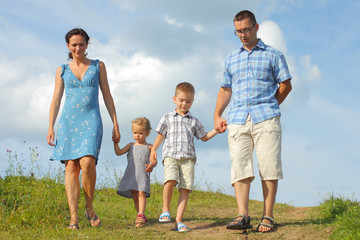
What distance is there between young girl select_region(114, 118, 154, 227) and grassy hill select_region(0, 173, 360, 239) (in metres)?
0.47

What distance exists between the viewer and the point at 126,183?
21.0 feet

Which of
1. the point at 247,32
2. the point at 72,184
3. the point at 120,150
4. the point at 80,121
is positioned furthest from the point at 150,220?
the point at 247,32

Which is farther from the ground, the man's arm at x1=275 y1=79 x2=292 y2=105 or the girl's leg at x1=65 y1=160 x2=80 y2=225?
the man's arm at x1=275 y1=79 x2=292 y2=105

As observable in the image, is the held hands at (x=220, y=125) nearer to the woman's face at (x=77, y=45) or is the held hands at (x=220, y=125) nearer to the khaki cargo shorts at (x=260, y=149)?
the khaki cargo shorts at (x=260, y=149)

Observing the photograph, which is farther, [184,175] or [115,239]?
[184,175]

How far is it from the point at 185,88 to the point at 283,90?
1328 mm

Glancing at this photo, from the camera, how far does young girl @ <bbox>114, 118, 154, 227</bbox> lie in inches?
249

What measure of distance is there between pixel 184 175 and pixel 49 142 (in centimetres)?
200

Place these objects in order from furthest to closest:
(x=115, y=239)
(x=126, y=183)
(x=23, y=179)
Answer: (x=23, y=179) < (x=126, y=183) < (x=115, y=239)

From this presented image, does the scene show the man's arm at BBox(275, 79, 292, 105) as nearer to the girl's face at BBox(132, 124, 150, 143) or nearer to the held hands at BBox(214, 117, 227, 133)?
the held hands at BBox(214, 117, 227, 133)

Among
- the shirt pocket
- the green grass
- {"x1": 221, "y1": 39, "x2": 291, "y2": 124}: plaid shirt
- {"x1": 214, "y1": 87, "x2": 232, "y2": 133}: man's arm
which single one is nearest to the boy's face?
{"x1": 214, "y1": 87, "x2": 232, "y2": 133}: man's arm

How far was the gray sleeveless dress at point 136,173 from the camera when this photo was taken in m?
6.36

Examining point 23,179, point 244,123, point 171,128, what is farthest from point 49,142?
point 23,179

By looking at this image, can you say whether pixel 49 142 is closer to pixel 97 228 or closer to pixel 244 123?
pixel 97 228
